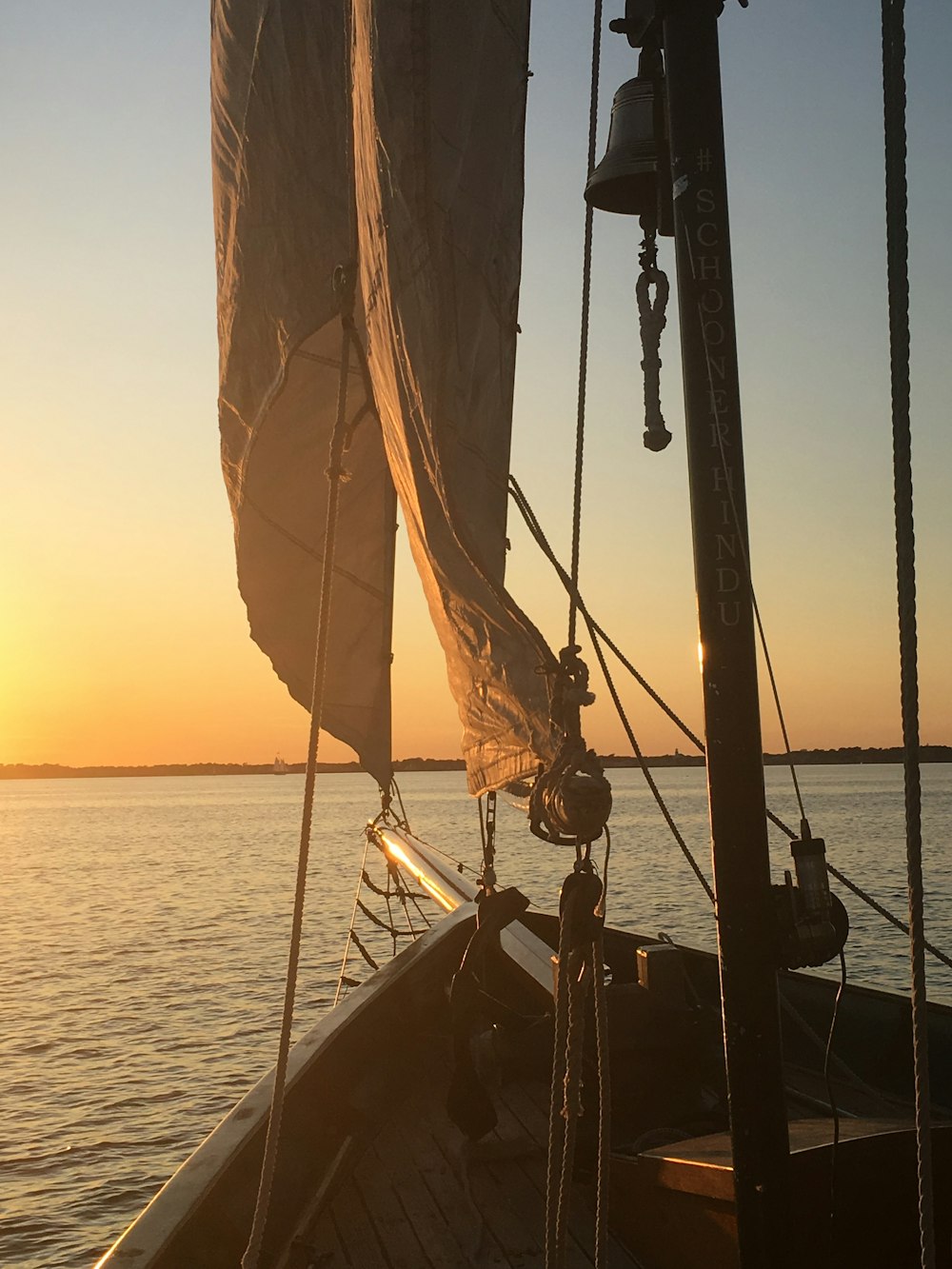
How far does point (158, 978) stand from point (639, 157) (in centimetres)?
2242

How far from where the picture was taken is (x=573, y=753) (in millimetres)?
2943

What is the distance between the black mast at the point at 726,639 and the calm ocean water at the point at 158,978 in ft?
27.6

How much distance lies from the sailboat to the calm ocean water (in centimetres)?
609

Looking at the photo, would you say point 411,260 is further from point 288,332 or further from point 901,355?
point 288,332

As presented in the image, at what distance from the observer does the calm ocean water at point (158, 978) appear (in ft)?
37.1

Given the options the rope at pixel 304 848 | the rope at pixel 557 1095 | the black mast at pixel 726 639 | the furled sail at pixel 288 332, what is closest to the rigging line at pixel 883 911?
the black mast at pixel 726 639

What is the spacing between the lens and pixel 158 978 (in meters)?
22.6

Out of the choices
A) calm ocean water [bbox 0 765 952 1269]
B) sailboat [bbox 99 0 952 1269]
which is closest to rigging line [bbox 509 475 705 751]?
sailboat [bbox 99 0 952 1269]

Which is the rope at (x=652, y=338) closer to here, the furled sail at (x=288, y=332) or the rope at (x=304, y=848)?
the rope at (x=304, y=848)

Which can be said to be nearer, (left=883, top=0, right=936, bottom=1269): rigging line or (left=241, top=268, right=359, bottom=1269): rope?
(left=883, top=0, right=936, bottom=1269): rigging line

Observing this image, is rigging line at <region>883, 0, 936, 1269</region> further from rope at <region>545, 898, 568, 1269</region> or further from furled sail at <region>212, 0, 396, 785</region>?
furled sail at <region>212, 0, 396, 785</region>

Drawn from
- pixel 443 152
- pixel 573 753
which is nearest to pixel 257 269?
pixel 443 152

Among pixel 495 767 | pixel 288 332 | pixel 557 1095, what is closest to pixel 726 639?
pixel 495 767

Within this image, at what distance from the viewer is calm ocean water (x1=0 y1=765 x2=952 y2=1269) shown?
11312 mm
